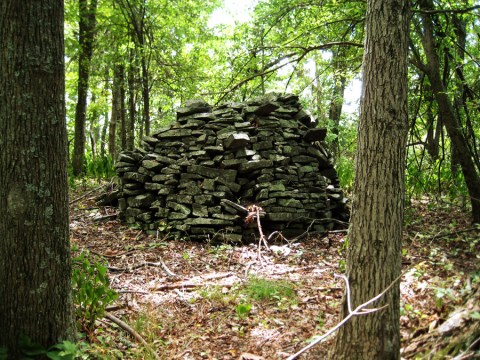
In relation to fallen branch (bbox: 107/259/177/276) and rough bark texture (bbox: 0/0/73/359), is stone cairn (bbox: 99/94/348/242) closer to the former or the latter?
fallen branch (bbox: 107/259/177/276)

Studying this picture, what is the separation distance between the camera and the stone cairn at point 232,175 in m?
6.08

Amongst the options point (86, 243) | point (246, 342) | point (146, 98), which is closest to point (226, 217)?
point (86, 243)

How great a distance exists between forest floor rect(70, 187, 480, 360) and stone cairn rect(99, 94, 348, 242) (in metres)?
0.40

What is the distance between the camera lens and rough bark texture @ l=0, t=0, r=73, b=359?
7.43ft

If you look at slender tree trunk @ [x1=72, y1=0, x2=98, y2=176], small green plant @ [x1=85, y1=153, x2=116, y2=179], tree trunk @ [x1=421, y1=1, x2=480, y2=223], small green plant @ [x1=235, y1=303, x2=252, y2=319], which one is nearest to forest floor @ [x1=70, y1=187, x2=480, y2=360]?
small green plant @ [x1=235, y1=303, x2=252, y2=319]

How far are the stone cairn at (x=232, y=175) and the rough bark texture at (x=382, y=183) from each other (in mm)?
3501

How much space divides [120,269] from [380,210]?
3.41m

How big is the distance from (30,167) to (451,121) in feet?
17.5

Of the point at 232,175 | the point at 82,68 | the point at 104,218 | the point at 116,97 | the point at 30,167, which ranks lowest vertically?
the point at 104,218

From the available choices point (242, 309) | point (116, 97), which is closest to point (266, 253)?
point (242, 309)

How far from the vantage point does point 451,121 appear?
523cm

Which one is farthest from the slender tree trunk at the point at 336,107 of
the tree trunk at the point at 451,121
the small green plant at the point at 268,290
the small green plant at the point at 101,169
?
the small green plant at the point at 268,290

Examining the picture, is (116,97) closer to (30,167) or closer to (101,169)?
(101,169)

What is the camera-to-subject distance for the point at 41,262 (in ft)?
7.80
